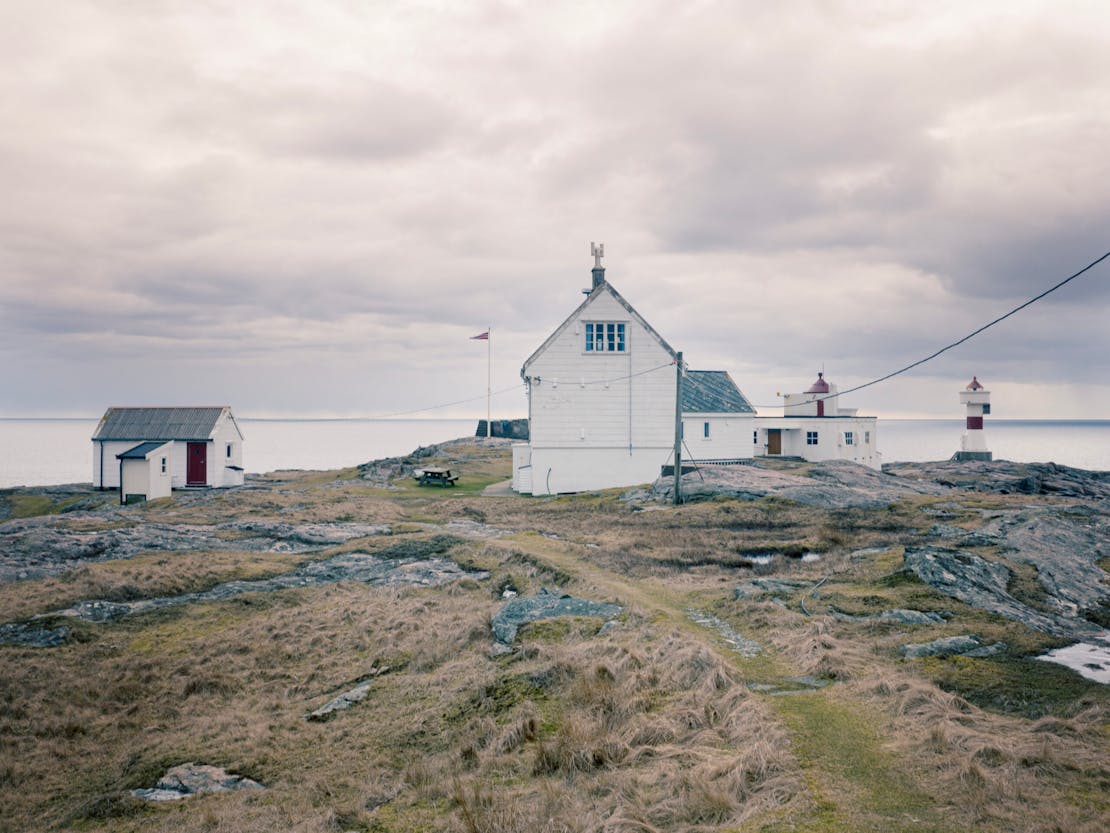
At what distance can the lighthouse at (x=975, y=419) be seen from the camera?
64062 millimetres

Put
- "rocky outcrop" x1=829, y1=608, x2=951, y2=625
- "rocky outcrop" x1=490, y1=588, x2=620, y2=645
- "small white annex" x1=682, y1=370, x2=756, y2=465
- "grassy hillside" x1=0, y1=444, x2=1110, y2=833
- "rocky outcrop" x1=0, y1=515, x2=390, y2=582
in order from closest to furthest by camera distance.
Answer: "grassy hillside" x1=0, y1=444, x2=1110, y2=833 → "rocky outcrop" x1=829, y1=608, x2=951, y2=625 → "rocky outcrop" x1=490, y1=588, x2=620, y2=645 → "rocky outcrop" x1=0, y1=515, x2=390, y2=582 → "small white annex" x1=682, y1=370, x2=756, y2=465

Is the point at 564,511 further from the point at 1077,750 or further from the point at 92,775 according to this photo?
the point at 1077,750

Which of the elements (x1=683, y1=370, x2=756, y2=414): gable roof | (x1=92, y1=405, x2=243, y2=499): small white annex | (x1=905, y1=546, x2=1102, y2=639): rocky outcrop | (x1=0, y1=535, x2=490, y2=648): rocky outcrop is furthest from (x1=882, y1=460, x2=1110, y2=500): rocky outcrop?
(x1=92, y1=405, x2=243, y2=499): small white annex

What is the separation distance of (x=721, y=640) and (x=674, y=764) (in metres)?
5.10

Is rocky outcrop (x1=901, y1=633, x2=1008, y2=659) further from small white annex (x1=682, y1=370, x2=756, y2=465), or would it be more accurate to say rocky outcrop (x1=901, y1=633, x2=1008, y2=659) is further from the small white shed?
the small white shed

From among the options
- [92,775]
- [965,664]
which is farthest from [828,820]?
[92,775]

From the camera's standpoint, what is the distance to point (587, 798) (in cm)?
814

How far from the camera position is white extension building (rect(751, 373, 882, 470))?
62.3 meters

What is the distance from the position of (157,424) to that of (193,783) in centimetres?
5066

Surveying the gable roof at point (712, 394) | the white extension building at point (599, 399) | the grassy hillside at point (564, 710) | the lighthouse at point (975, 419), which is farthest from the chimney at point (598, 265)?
the lighthouse at point (975, 419)

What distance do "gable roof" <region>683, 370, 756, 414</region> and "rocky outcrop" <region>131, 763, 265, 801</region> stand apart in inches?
1630

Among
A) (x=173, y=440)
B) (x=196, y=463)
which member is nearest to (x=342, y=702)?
(x=173, y=440)

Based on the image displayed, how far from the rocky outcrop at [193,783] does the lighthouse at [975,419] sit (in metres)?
68.0

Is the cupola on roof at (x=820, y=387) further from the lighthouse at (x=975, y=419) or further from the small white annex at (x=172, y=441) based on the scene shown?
the small white annex at (x=172, y=441)
